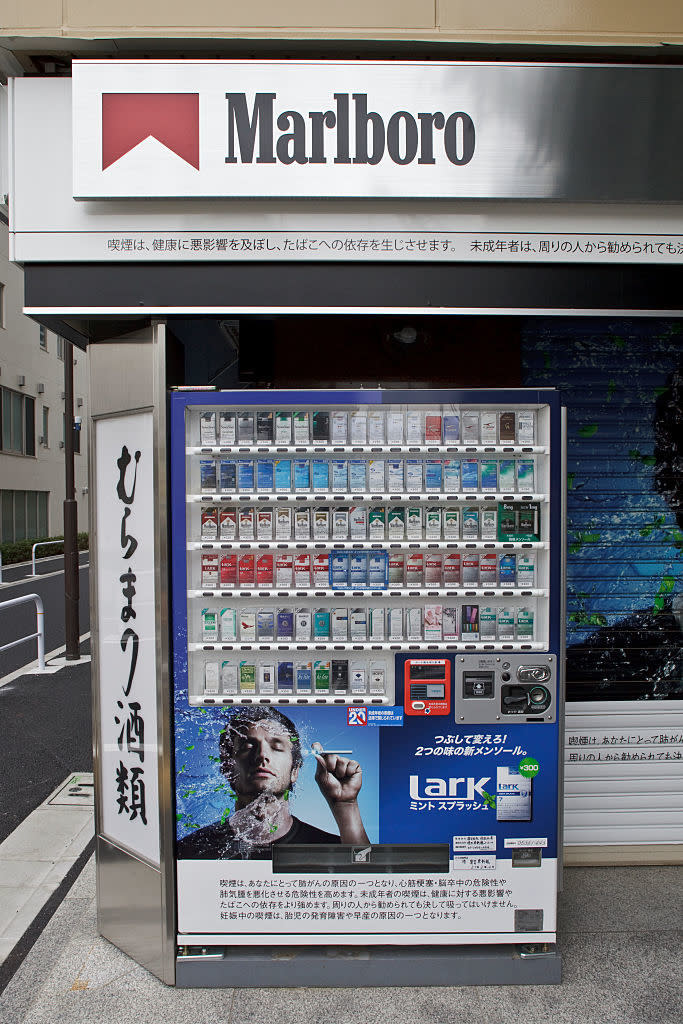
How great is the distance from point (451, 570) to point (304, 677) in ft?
2.92

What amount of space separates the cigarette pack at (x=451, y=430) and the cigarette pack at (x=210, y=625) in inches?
55.5

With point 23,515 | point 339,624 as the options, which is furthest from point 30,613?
point 23,515

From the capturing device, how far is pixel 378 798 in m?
3.28

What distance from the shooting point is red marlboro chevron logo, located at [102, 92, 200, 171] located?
3188mm

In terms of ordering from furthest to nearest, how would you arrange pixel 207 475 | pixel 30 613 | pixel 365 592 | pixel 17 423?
pixel 17 423, pixel 30 613, pixel 207 475, pixel 365 592

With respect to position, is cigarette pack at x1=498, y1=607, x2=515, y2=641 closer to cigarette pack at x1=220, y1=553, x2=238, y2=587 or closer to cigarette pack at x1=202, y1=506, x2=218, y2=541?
cigarette pack at x1=220, y1=553, x2=238, y2=587

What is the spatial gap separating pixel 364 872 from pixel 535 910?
822 millimetres

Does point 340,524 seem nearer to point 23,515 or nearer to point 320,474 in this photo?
point 320,474

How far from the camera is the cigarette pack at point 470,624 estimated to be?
3357 mm

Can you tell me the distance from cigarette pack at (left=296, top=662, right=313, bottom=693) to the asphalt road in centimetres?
670

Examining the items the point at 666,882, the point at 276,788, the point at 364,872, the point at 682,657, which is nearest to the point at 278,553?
the point at 276,788

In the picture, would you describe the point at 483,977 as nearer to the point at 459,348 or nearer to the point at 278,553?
the point at 278,553

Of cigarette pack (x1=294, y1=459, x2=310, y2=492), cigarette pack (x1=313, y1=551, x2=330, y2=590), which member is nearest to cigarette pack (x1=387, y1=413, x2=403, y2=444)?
cigarette pack (x1=294, y1=459, x2=310, y2=492)

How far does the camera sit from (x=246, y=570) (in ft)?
11.0
